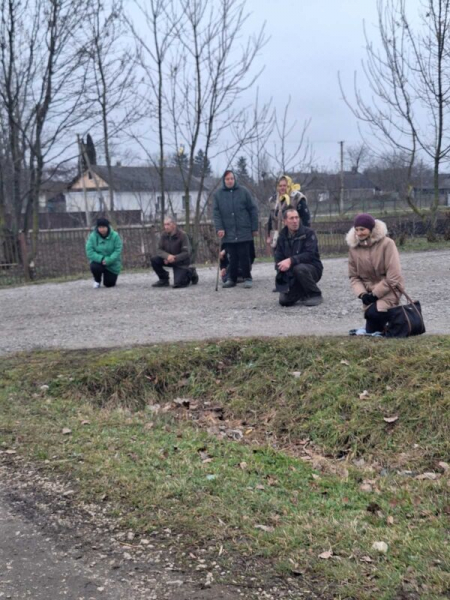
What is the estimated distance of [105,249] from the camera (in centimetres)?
1254

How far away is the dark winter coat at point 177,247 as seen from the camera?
1195cm

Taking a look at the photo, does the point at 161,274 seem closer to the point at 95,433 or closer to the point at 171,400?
the point at 171,400

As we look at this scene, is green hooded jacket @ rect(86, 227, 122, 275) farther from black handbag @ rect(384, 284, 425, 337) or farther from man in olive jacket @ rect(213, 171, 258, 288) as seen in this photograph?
black handbag @ rect(384, 284, 425, 337)

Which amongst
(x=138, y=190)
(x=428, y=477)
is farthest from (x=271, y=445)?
(x=138, y=190)

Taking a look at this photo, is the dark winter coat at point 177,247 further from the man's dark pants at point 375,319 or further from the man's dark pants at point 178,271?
the man's dark pants at point 375,319

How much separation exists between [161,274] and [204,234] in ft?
24.9

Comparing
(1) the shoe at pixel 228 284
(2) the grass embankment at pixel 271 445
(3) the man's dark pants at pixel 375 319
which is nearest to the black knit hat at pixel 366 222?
(3) the man's dark pants at pixel 375 319

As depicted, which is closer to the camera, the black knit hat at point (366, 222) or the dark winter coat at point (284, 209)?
the black knit hat at point (366, 222)

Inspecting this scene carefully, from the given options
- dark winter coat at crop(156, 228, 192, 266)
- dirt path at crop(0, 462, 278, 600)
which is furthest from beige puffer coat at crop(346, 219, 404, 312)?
dark winter coat at crop(156, 228, 192, 266)

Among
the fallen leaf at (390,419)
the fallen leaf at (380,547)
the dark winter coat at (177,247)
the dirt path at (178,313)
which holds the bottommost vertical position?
the fallen leaf at (380,547)

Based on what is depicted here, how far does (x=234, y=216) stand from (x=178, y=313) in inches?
88.5

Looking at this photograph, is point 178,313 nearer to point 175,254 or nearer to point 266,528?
point 175,254

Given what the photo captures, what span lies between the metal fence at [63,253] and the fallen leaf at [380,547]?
549 inches

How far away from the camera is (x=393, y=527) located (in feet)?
13.9
